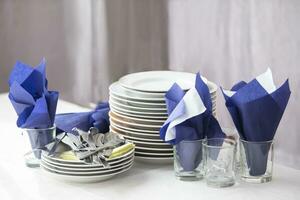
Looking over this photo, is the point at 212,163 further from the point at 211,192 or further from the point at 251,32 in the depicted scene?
the point at 251,32

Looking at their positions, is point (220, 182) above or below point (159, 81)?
below

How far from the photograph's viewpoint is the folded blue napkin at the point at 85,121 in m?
1.58

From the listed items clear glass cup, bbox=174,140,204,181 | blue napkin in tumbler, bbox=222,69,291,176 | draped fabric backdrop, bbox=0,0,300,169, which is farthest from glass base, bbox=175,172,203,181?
draped fabric backdrop, bbox=0,0,300,169

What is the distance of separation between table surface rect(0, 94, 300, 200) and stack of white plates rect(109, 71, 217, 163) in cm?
4

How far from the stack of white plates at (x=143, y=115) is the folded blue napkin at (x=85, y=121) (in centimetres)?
7

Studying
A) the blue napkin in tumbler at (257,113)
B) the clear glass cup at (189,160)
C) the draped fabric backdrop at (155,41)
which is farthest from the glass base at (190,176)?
the draped fabric backdrop at (155,41)

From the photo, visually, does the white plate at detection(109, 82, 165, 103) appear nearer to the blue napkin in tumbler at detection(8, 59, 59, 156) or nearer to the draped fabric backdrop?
the blue napkin in tumbler at detection(8, 59, 59, 156)

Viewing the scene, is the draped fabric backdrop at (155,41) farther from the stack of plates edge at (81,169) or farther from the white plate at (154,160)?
the stack of plates edge at (81,169)

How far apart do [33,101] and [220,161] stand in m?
0.45

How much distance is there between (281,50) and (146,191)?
485 mm

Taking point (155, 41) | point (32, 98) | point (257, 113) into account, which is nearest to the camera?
point (257, 113)

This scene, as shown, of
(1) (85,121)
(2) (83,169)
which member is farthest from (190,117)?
(1) (85,121)

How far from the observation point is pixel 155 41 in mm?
2051

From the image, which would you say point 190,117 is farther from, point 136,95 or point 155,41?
point 155,41
